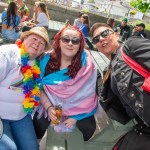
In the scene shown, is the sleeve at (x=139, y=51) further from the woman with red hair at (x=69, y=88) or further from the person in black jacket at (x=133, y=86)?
the woman with red hair at (x=69, y=88)

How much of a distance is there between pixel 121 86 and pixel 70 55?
115 cm

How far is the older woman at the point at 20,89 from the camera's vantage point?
2.34 meters

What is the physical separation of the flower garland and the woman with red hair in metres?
0.08

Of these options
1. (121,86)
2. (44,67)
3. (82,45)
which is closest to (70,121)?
(44,67)

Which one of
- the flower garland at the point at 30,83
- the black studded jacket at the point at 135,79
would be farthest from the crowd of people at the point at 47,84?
the black studded jacket at the point at 135,79

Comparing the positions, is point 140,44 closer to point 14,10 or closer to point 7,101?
point 7,101

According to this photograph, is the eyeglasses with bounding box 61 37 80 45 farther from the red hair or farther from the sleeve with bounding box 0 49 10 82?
the sleeve with bounding box 0 49 10 82

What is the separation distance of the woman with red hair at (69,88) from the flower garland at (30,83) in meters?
0.08

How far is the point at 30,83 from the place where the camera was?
251 cm

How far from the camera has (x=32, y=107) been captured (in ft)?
8.14

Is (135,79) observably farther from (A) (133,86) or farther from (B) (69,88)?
(B) (69,88)

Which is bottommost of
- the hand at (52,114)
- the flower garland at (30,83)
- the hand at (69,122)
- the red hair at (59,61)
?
the hand at (69,122)

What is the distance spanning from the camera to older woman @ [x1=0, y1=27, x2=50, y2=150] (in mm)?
2340

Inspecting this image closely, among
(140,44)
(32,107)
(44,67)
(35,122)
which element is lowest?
(35,122)
